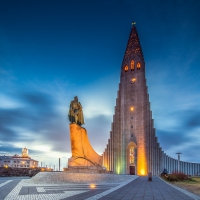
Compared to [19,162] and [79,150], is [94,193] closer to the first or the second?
[79,150]

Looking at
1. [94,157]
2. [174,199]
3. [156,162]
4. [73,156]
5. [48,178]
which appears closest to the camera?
[174,199]

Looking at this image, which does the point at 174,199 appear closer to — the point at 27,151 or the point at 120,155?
the point at 120,155

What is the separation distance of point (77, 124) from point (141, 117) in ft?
78.3

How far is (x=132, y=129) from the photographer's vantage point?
50.2 metres

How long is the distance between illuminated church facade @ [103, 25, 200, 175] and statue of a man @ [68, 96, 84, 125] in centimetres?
2307

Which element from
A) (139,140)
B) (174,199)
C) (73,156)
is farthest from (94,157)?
(174,199)

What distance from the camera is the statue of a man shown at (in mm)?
27969

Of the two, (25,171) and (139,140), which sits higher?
(139,140)

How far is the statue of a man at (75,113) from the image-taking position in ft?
91.8

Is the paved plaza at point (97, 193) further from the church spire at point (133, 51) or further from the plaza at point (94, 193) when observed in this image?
the church spire at point (133, 51)

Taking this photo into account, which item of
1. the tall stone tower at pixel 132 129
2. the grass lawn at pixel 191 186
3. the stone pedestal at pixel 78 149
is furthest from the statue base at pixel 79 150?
the tall stone tower at pixel 132 129

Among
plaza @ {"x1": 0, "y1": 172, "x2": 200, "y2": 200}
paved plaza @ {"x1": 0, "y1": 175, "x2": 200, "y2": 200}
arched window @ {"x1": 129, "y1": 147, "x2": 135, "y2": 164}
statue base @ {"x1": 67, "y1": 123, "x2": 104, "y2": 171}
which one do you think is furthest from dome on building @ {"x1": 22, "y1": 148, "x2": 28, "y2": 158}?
paved plaza @ {"x1": 0, "y1": 175, "x2": 200, "y2": 200}

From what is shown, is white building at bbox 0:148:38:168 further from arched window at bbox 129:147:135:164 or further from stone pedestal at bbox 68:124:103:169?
stone pedestal at bbox 68:124:103:169

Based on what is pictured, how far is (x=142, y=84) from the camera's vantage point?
167 ft
